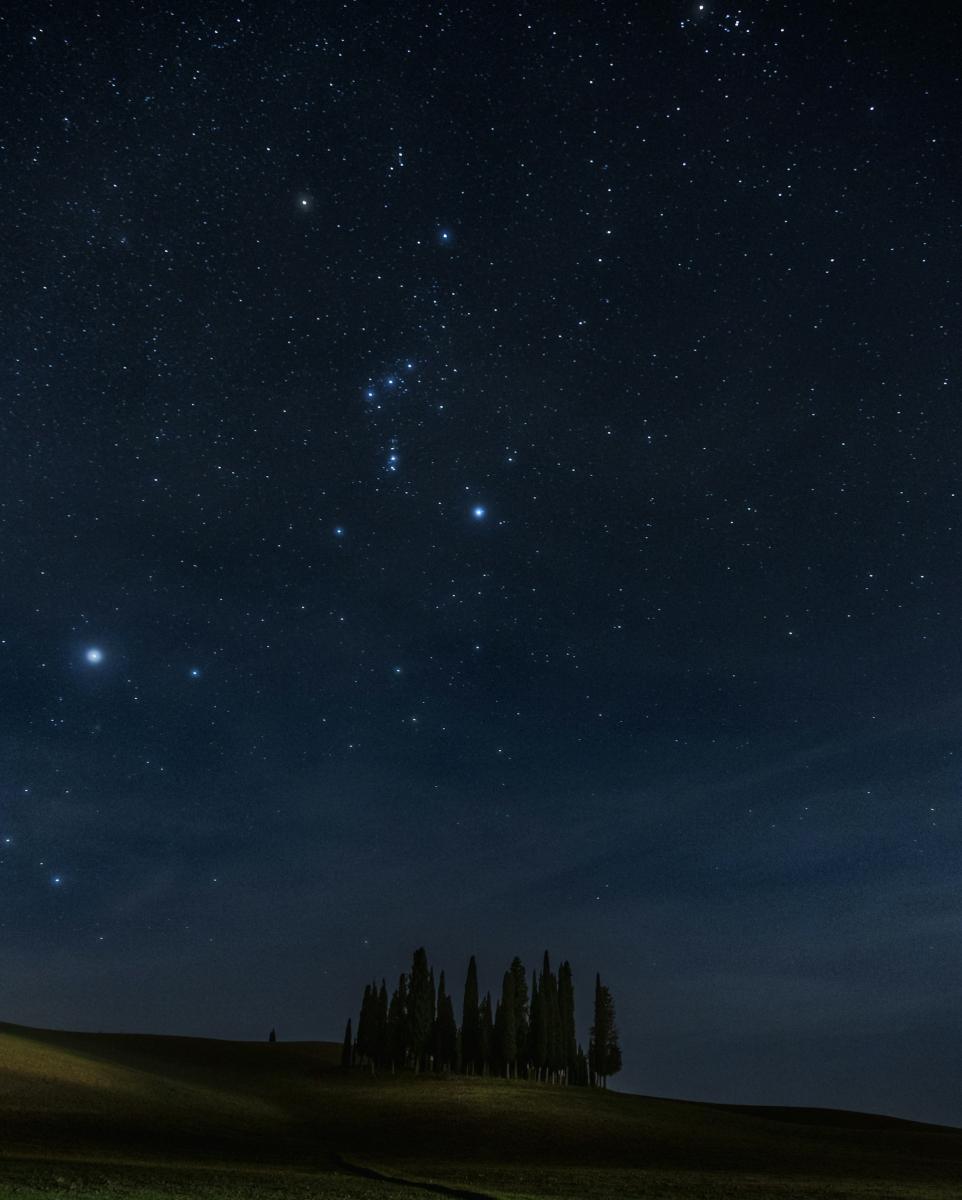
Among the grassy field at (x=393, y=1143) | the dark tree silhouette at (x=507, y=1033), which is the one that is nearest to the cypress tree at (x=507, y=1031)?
the dark tree silhouette at (x=507, y=1033)

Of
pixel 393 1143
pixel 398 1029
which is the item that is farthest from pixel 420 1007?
pixel 393 1143

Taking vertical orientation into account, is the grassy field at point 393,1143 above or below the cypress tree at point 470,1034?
below

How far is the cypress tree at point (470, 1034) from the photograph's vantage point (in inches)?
3654

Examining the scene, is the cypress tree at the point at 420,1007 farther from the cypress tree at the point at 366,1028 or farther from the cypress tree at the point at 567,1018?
the cypress tree at the point at 567,1018

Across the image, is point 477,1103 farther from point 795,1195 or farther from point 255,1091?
point 795,1195

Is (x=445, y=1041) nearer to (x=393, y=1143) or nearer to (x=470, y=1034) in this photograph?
(x=470, y=1034)

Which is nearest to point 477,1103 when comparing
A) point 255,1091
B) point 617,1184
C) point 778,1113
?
point 255,1091

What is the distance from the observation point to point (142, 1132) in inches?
1917

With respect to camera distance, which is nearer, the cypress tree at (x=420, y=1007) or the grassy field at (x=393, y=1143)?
the grassy field at (x=393, y=1143)

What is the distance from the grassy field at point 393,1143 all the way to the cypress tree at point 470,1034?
9939 mm

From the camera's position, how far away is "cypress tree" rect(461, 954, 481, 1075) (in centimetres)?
9281

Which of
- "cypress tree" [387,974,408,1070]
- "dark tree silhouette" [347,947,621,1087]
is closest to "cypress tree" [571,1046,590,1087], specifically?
"dark tree silhouette" [347,947,621,1087]

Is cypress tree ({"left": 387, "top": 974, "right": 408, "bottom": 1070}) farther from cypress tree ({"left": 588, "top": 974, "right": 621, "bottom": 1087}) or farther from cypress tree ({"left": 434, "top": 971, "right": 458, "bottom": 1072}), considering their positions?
cypress tree ({"left": 588, "top": 974, "right": 621, "bottom": 1087})

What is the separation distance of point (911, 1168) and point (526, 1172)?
2105 cm
